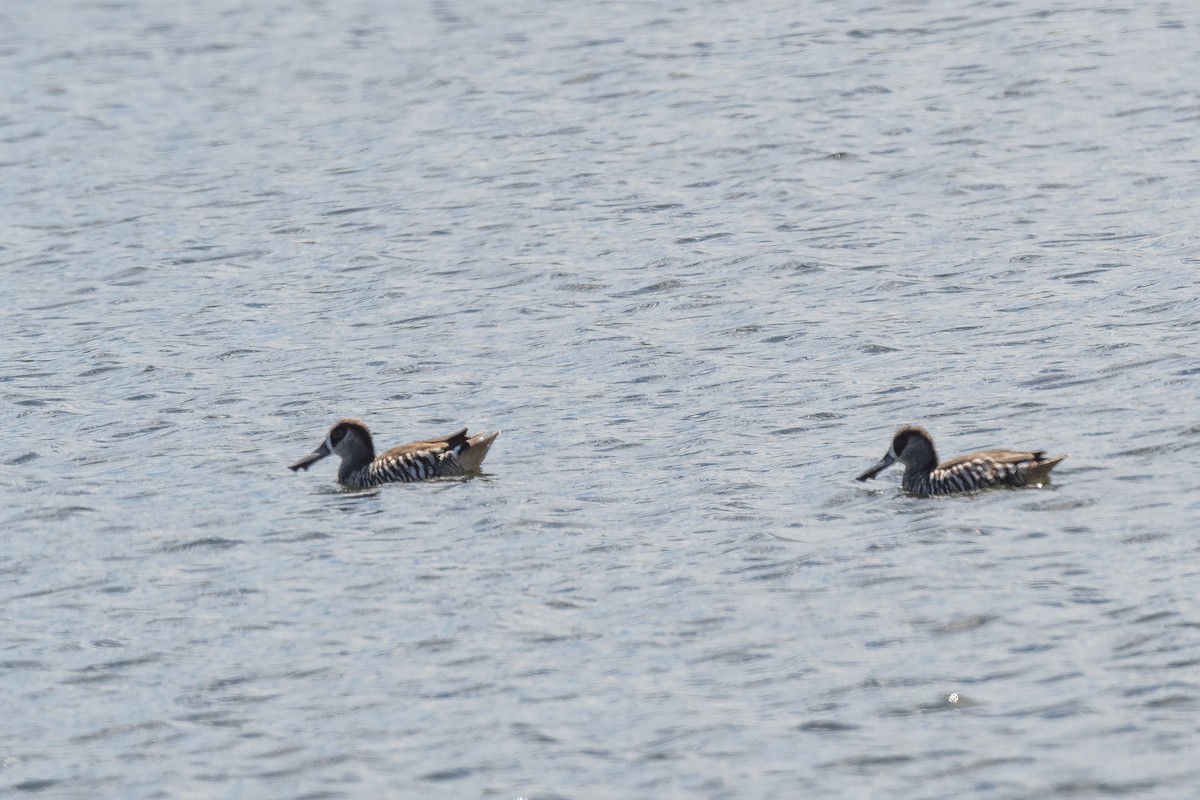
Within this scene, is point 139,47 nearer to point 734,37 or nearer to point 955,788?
point 734,37

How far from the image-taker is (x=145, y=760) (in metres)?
10.6

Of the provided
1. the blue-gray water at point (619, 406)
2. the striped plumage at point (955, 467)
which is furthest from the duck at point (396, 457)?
the striped plumage at point (955, 467)

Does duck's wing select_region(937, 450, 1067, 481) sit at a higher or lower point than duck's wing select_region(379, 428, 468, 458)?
lower

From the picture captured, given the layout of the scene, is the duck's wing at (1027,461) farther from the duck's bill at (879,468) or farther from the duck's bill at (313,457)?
the duck's bill at (313,457)

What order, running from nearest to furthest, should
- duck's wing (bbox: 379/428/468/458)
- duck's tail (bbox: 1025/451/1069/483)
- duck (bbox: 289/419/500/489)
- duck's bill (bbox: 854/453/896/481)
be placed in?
duck's tail (bbox: 1025/451/1069/483)
duck's bill (bbox: 854/453/896/481)
duck's wing (bbox: 379/428/468/458)
duck (bbox: 289/419/500/489)

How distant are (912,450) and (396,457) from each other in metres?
3.79

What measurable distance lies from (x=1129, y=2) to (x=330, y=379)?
17.2 meters

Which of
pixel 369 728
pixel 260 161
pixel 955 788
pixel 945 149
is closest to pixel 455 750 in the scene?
pixel 369 728

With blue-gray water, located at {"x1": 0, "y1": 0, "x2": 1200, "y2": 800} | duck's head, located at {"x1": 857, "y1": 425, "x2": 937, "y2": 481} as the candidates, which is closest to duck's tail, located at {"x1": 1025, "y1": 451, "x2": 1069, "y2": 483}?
blue-gray water, located at {"x1": 0, "y1": 0, "x2": 1200, "y2": 800}

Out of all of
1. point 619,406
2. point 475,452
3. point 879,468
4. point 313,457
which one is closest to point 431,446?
point 475,452

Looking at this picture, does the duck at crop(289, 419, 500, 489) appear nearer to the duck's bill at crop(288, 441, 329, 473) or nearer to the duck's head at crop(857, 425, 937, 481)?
the duck's bill at crop(288, 441, 329, 473)

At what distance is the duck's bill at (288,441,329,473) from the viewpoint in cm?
1559

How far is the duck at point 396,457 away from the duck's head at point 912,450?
2.83 metres

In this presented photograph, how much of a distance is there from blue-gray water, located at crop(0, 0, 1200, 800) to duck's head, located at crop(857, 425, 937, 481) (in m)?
0.25
